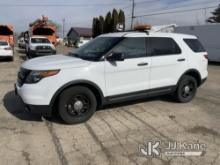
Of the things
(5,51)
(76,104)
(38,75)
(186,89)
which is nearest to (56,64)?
(38,75)

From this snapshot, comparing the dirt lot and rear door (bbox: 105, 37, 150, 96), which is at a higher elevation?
rear door (bbox: 105, 37, 150, 96)

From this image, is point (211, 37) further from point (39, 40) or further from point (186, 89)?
Result: point (39, 40)

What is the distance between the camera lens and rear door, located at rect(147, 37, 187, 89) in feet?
18.8

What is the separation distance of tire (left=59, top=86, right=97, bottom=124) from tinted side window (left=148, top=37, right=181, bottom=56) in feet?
5.99

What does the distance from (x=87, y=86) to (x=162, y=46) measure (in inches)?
87.3

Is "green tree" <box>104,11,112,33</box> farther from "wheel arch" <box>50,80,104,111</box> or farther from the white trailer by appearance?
"wheel arch" <box>50,80,104,111</box>

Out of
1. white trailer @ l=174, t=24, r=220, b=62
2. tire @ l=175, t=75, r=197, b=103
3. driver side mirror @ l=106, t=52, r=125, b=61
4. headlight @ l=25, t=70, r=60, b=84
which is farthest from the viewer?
white trailer @ l=174, t=24, r=220, b=62

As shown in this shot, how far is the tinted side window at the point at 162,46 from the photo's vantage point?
5.74 meters

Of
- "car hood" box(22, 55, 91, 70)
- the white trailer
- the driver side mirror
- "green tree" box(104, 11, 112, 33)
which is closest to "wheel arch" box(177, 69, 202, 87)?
the driver side mirror

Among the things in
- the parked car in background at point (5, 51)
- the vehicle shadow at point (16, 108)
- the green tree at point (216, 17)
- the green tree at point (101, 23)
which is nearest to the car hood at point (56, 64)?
the vehicle shadow at point (16, 108)

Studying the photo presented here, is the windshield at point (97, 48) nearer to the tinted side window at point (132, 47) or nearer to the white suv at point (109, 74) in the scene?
the white suv at point (109, 74)

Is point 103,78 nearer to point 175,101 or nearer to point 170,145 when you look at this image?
point 170,145

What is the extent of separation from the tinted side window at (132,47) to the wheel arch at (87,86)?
0.91 meters

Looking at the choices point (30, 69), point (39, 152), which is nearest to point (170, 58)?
point (30, 69)
